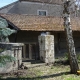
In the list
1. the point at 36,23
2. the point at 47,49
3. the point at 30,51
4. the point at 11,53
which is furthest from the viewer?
the point at 36,23

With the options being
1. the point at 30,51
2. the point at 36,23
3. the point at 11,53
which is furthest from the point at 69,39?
the point at 36,23

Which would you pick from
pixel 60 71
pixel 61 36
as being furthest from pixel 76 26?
pixel 60 71

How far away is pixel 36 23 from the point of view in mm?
16359

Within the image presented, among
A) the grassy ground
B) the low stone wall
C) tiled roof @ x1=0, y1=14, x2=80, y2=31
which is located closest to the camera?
the grassy ground

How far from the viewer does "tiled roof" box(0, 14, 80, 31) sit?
15.5 meters

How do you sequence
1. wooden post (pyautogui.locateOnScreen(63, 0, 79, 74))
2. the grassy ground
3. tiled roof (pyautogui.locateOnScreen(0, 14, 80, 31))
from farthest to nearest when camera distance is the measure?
tiled roof (pyautogui.locateOnScreen(0, 14, 80, 31)) < wooden post (pyautogui.locateOnScreen(63, 0, 79, 74)) < the grassy ground

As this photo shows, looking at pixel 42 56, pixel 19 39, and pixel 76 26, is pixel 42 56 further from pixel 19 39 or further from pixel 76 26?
pixel 76 26

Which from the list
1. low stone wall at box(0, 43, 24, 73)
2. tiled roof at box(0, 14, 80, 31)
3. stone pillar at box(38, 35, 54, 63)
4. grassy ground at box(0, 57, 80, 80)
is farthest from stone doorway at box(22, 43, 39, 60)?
grassy ground at box(0, 57, 80, 80)

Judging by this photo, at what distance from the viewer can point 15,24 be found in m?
15.2

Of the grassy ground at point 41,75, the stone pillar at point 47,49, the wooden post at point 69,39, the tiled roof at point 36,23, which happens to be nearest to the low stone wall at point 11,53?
the grassy ground at point 41,75

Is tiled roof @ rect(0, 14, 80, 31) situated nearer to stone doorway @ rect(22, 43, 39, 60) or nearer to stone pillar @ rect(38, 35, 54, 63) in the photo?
stone doorway @ rect(22, 43, 39, 60)

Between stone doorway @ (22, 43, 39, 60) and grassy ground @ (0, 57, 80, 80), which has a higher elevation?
stone doorway @ (22, 43, 39, 60)

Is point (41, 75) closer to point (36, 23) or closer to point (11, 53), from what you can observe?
point (11, 53)

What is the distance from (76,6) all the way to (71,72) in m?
3.72
